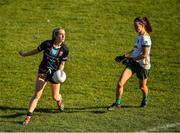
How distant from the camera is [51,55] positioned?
11945mm

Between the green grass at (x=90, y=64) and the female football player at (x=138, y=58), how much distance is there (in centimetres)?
58

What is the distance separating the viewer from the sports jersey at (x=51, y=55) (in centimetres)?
1190

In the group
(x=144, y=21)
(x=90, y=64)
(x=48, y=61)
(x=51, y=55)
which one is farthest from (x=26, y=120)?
(x=90, y=64)

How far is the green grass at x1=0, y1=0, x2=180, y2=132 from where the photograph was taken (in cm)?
1213

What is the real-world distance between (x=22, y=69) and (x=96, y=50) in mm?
Answer: 3155

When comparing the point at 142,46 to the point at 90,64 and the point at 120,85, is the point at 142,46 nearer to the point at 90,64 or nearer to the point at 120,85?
the point at 120,85

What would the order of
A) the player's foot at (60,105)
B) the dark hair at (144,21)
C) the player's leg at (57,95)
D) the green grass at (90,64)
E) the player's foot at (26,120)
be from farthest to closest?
the player's foot at (60,105)
the dark hair at (144,21)
the player's leg at (57,95)
the green grass at (90,64)
the player's foot at (26,120)

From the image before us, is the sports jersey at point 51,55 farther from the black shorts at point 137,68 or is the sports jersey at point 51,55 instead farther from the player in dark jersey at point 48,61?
the black shorts at point 137,68

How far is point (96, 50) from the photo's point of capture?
18.1 m

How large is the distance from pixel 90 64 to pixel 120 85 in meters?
4.21

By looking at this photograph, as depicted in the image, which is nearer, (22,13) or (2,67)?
(2,67)

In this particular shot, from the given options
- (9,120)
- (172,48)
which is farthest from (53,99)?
(172,48)

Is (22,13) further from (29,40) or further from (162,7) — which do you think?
(162,7)

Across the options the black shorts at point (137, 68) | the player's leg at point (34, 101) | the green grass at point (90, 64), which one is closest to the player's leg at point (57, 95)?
the green grass at point (90, 64)
